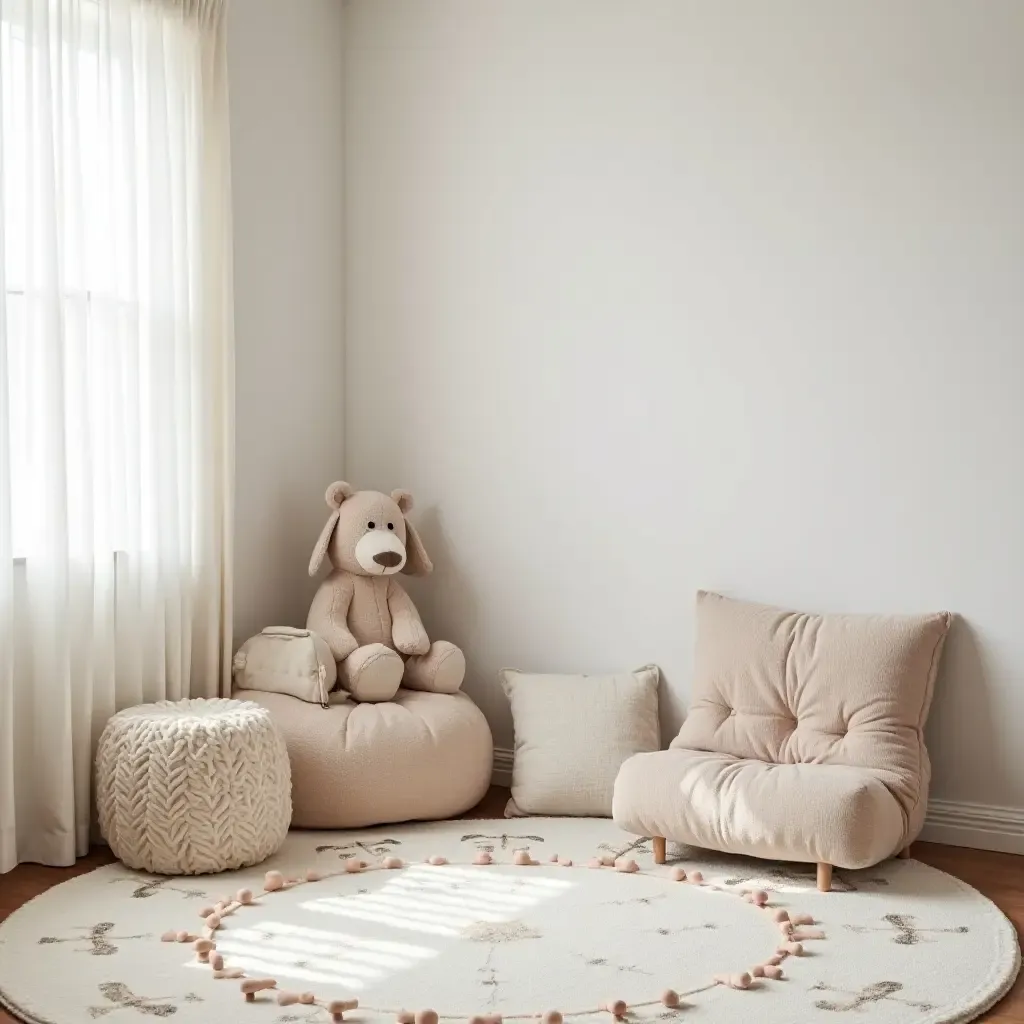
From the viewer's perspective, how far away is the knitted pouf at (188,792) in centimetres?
303

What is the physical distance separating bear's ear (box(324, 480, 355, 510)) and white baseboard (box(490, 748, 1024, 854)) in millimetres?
1962

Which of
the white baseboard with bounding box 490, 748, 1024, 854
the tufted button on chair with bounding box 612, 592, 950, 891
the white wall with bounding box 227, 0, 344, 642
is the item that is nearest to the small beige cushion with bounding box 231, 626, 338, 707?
the white wall with bounding box 227, 0, 344, 642

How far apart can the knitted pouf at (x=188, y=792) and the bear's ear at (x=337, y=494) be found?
97 cm

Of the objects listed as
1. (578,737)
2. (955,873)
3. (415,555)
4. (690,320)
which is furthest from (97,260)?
(955,873)

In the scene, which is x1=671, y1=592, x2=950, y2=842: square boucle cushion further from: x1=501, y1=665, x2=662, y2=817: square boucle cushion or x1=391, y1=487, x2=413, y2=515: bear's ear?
x1=391, y1=487, x2=413, y2=515: bear's ear

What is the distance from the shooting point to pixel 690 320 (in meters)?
3.74

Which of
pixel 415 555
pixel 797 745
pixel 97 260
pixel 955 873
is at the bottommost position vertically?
pixel 955 873

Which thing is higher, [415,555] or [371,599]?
[415,555]

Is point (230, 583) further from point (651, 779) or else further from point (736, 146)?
point (736, 146)

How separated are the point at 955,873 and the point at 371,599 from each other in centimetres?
184

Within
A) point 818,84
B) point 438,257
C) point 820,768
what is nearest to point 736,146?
point 818,84

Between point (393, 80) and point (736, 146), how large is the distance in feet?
4.15

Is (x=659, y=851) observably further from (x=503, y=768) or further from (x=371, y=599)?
(x=371, y=599)

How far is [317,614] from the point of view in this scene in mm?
3896
